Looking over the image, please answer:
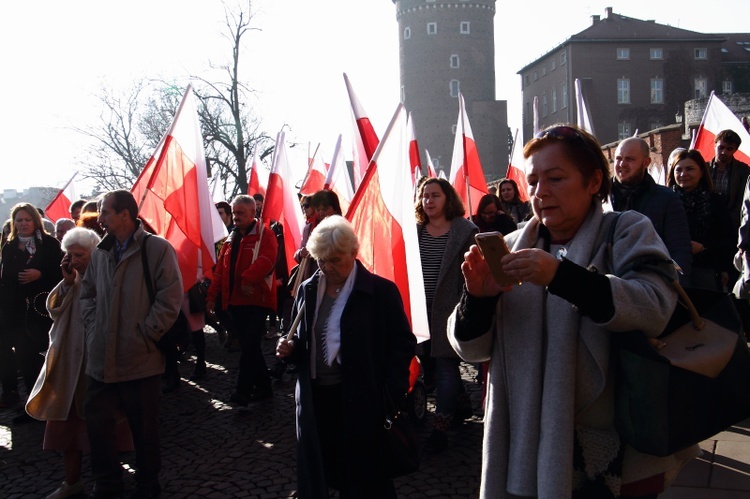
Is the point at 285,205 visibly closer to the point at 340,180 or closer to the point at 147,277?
the point at 340,180

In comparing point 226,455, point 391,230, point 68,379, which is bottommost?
point 226,455

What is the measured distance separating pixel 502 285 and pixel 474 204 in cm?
893

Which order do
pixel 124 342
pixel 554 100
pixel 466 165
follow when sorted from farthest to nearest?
pixel 554 100 → pixel 466 165 → pixel 124 342

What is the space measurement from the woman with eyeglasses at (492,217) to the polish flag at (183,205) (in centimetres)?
280

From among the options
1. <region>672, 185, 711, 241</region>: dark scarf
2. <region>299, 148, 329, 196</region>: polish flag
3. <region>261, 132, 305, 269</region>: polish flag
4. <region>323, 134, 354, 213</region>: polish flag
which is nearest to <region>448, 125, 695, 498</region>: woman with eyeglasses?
<region>672, 185, 711, 241</region>: dark scarf

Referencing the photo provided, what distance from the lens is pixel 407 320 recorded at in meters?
4.04

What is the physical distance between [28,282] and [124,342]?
2891mm

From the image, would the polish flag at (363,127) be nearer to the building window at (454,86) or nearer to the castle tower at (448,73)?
the castle tower at (448,73)

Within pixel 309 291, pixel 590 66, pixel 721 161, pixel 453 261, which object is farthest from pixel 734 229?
pixel 590 66

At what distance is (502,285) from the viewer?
1.89m

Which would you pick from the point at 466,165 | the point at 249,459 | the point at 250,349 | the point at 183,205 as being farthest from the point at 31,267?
the point at 466,165

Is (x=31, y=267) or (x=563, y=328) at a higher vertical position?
(x=563, y=328)

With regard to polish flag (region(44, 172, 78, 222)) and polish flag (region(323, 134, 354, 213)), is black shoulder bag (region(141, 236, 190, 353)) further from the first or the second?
polish flag (region(44, 172, 78, 222))

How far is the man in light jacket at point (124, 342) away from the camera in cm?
465
